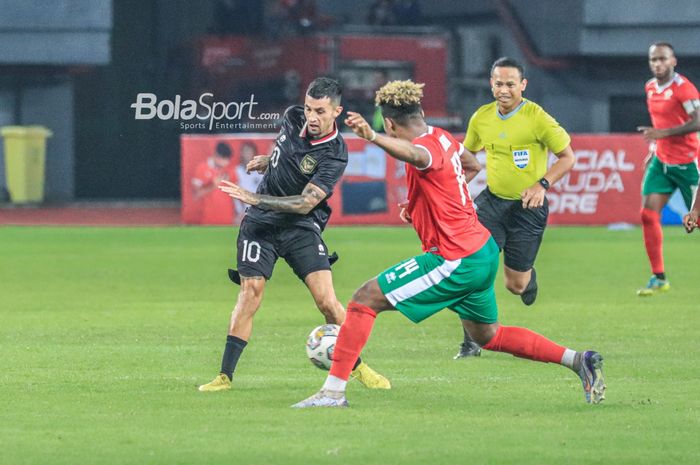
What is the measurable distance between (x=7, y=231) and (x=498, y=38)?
14.8m

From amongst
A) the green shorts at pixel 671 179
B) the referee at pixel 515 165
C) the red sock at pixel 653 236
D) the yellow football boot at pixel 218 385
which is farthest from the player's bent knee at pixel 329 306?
the green shorts at pixel 671 179

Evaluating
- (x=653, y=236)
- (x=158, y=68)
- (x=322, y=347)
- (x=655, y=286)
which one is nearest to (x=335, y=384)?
(x=322, y=347)

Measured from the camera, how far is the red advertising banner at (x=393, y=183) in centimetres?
2595

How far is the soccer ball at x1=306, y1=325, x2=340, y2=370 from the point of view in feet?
31.9

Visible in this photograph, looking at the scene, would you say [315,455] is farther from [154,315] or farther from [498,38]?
[498,38]

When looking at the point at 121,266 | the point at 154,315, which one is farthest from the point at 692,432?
the point at 121,266

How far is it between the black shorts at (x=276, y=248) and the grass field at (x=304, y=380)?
0.76m

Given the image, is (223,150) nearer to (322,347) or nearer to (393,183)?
(393,183)

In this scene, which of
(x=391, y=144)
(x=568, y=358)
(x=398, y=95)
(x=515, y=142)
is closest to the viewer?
(x=391, y=144)

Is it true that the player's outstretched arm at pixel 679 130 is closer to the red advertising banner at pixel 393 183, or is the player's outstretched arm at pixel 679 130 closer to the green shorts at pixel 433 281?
the green shorts at pixel 433 281

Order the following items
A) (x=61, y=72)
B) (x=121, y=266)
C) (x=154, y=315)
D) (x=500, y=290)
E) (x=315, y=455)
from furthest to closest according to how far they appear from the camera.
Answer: (x=61, y=72)
(x=121, y=266)
(x=500, y=290)
(x=154, y=315)
(x=315, y=455)

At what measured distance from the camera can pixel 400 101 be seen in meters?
8.75

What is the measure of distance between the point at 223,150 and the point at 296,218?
15957mm

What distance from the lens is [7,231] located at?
84.6ft
